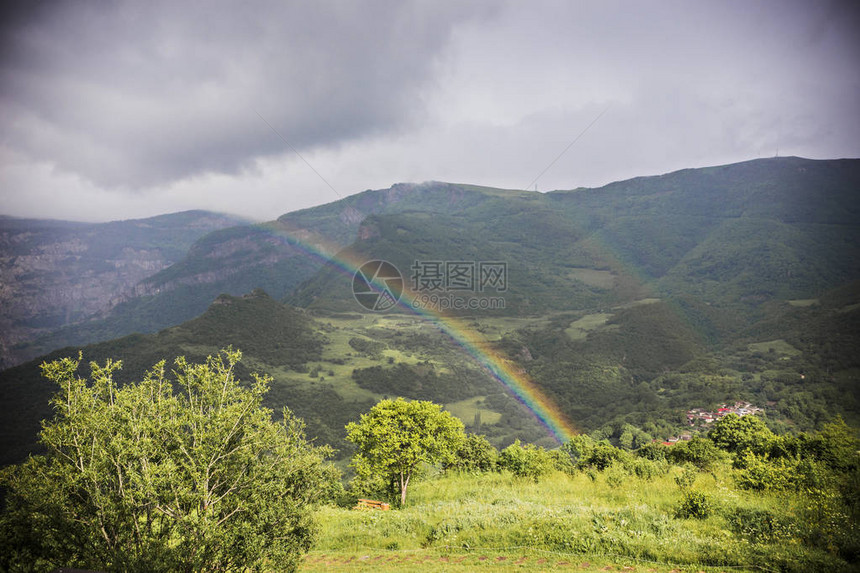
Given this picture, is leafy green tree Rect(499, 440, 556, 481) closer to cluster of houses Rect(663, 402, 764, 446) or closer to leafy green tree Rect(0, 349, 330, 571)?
leafy green tree Rect(0, 349, 330, 571)

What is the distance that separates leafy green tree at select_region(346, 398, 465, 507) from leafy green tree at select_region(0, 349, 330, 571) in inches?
653

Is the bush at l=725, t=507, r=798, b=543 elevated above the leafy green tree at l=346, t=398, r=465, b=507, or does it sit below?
above

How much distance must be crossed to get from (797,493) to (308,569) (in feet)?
70.7

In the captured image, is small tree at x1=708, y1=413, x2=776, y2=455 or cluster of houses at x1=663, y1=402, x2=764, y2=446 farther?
cluster of houses at x1=663, y1=402, x2=764, y2=446

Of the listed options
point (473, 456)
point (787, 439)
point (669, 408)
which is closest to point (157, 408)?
point (473, 456)

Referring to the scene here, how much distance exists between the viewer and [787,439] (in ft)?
87.0

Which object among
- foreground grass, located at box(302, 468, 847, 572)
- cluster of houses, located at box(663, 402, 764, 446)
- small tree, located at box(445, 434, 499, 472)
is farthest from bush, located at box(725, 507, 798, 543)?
cluster of houses, located at box(663, 402, 764, 446)

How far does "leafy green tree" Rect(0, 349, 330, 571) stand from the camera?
28.3 feet

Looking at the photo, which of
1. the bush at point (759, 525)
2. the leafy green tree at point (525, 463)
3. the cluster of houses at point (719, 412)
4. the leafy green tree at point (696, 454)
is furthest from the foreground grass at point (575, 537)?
the cluster of houses at point (719, 412)

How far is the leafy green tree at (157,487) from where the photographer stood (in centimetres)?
862

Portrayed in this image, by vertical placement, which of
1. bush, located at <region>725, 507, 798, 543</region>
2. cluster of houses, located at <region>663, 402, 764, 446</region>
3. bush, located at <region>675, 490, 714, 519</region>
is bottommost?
cluster of houses, located at <region>663, 402, 764, 446</region>

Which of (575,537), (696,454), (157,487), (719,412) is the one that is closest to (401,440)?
(575,537)

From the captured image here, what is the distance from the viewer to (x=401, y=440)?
28219 millimetres

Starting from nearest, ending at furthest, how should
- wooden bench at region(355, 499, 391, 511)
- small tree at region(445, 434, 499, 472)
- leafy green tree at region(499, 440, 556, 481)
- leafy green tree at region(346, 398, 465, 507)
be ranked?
wooden bench at region(355, 499, 391, 511)
leafy green tree at region(346, 398, 465, 507)
leafy green tree at region(499, 440, 556, 481)
small tree at region(445, 434, 499, 472)
